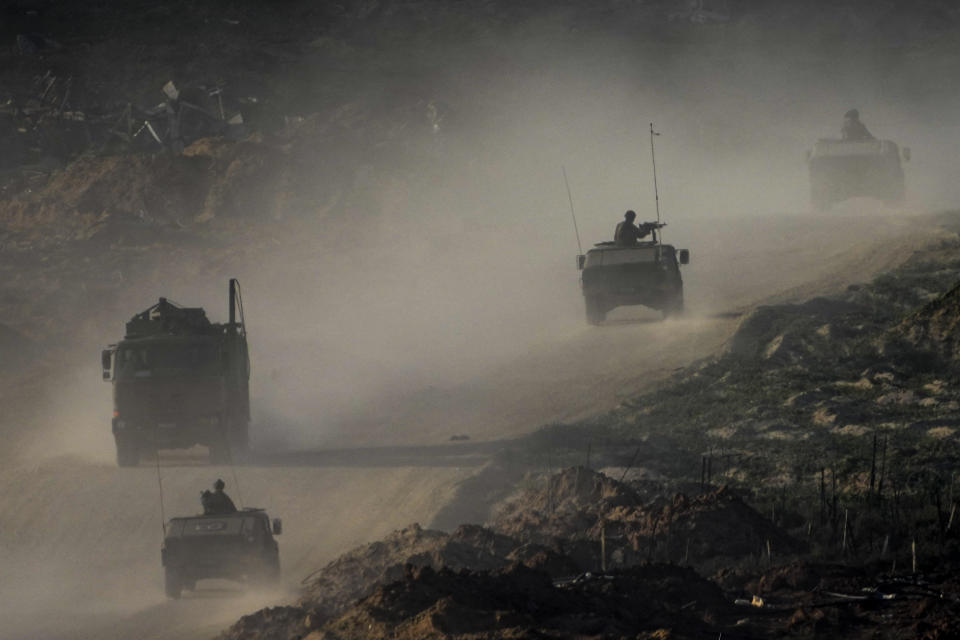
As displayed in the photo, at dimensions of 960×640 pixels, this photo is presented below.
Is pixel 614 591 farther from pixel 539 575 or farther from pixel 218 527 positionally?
pixel 218 527

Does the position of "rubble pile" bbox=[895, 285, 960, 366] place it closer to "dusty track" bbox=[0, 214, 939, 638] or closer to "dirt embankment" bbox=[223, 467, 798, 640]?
"dusty track" bbox=[0, 214, 939, 638]

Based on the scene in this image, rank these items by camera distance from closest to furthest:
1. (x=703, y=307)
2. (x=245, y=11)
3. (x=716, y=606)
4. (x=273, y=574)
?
(x=716, y=606) → (x=273, y=574) → (x=703, y=307) → (x=245, y=11)

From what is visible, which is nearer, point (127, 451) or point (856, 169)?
point (127, 451)

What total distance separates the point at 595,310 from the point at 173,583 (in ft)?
57.1

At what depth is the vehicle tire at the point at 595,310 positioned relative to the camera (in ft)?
115

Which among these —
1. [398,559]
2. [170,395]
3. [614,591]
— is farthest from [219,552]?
[170,395]

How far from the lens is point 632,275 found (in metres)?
34.2

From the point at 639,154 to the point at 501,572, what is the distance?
55962mm

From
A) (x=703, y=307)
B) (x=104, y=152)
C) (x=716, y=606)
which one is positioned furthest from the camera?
(x=104, y=152)

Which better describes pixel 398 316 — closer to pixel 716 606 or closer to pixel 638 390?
pixel 638 390

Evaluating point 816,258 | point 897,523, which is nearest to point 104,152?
point 816,258

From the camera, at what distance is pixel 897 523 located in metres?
17.0

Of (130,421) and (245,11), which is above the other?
(245,11)

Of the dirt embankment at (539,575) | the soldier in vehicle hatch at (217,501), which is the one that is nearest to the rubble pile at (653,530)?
the dirt embankment at (539,575)
